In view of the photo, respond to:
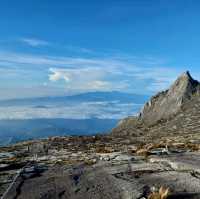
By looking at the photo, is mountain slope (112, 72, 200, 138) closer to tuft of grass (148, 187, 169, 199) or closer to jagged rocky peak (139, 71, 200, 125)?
jagged rocky peak (139, 71, 200, 125)

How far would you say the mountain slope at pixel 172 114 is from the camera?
5941cm

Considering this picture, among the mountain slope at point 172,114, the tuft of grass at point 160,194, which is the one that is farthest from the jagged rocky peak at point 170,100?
the tuft of grass at point 160,194

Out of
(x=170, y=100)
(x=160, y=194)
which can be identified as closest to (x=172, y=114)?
(x=170, y=100)

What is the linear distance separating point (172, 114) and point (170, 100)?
8020 millimetres

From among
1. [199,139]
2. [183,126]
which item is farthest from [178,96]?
[199,139]

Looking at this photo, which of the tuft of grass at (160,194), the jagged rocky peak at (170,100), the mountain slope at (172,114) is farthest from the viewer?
Result: the jagged rocky peak at (170,100)

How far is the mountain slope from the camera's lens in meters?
59.4

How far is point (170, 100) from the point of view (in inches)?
3073

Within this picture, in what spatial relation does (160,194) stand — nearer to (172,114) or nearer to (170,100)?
(172,114)

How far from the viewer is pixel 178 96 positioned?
76500 mm

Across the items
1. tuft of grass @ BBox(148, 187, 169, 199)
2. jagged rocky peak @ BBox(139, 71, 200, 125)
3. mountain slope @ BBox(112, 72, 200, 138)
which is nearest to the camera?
tuft of grass @ BBox(148, 187, 169, 199)

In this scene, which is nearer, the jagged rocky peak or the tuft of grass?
the tuft of grass

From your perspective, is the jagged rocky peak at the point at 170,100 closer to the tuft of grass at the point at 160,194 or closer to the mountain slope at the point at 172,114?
the mountain slope at the point at 172,114

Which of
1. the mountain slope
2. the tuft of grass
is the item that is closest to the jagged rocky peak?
the mountain slope
